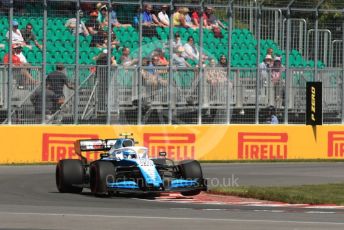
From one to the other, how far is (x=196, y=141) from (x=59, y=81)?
14.3ft

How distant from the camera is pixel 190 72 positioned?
31.2m

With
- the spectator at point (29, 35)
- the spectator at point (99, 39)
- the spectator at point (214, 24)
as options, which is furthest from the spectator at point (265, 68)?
the spectator at point (29, 35)

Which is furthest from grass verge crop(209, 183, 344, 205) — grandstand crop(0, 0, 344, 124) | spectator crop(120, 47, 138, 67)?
spectator crop(120, 47, 138, 67)

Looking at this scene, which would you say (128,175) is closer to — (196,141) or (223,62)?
(196,141)

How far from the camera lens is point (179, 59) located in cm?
3134

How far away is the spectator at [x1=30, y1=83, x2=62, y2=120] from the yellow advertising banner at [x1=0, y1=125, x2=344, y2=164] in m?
0.51

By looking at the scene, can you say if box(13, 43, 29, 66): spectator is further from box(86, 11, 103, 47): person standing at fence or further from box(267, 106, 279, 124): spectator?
box(267, 106, 279, 124): spectator

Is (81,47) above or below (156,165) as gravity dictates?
above

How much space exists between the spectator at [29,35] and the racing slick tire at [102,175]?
10.9 meters

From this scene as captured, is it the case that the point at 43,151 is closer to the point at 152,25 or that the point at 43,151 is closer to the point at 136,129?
the point at 136,129

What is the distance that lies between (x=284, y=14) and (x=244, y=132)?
4.04 metres

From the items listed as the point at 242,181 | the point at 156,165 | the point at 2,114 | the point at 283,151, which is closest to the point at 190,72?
the point at 283,151

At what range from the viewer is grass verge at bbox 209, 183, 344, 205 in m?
18.4

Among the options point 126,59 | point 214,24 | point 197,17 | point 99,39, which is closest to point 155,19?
point 197,17
